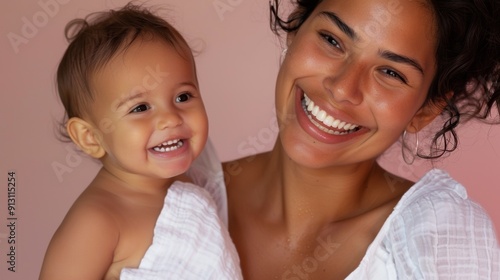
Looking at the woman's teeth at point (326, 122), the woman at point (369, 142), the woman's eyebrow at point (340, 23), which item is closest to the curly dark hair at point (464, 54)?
the woman at point (369, 142)

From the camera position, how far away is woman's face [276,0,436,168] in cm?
187

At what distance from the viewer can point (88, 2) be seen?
3.12 m

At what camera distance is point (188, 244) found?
1911 millimetres

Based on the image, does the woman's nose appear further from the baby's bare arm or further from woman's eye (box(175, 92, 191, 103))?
the baby's bare arm

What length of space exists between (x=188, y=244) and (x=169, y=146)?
0.22 m

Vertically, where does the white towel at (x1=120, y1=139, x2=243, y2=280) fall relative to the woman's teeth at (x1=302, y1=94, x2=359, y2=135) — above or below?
below

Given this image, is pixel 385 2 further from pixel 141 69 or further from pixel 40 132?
pixel 40 132

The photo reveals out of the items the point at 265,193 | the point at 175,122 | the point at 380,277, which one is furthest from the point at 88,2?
the point at 380,277

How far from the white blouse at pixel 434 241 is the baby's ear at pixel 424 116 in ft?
0.55

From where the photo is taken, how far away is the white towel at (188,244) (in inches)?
73.3

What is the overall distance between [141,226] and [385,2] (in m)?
0.71

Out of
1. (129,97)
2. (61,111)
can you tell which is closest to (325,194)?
(129,97)

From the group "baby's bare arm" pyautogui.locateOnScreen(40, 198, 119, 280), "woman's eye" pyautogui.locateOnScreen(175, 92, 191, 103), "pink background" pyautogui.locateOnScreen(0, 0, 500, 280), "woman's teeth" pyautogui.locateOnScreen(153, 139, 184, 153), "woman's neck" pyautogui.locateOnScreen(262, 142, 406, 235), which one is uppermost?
"woman's eye" pyautogui.locateOnScreen(175, 92, 191, 103)

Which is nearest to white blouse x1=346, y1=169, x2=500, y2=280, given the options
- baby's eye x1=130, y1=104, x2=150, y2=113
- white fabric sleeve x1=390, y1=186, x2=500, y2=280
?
white fabric sleeve x1=390, y1=186, x2=500, y2=280
